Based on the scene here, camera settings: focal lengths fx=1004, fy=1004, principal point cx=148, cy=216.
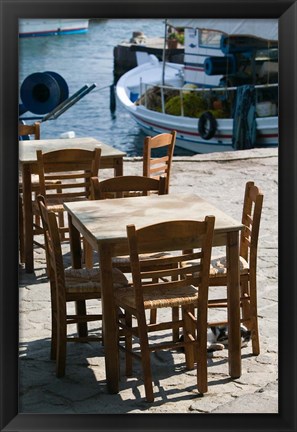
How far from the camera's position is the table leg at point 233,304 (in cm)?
460

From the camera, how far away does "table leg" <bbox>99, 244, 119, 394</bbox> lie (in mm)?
4395

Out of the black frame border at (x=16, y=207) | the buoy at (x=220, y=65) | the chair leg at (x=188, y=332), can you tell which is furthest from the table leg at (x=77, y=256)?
the buoy at (x=220, y=65)

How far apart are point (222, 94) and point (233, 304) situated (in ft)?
65.6

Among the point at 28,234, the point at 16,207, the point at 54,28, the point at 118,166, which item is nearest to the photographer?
the point at 16,207

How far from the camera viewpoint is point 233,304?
4695 mm

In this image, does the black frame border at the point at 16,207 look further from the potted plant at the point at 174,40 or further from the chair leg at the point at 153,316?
the potted plant at the point at 174,40

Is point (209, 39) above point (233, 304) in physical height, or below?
above

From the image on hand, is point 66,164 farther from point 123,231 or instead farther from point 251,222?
point 123,231

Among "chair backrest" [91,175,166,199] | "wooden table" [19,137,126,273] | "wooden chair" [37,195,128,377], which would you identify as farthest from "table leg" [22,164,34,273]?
"wooden chair" [37,195,128,377]

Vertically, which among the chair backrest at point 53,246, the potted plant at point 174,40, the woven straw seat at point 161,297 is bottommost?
the woven straw seat at point 161,297

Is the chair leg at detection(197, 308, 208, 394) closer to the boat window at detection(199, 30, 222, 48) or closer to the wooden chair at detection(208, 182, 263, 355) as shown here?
the wooden chair at detection(208, 182, 263, 355)

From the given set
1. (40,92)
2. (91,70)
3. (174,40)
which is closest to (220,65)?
(174,40)

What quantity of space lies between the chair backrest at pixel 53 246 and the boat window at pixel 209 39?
19.4 m

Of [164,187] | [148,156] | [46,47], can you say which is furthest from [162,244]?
[46,47]
